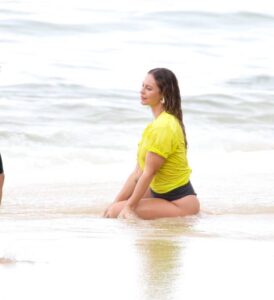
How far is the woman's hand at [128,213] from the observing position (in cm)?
802

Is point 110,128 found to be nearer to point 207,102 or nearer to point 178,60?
point 207,102

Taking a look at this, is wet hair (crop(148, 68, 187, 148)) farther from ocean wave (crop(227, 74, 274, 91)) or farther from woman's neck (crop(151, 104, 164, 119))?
Answer: ocean wave (crop(227, 74, 274, 91))

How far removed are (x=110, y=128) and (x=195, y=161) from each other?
3.28 m

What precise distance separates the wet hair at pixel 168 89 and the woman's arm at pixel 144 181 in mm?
353

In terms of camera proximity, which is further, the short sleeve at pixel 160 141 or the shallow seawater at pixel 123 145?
the short sleeve at pixel 160 141

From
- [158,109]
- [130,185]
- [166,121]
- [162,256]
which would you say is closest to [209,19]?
[130,185]

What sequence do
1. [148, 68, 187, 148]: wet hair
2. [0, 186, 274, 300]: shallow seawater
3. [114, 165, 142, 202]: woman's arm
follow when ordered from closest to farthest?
[0, 186, 274, 300]: shallow seawater
[148, 68, 187, 148]: wet hair
[114, 165, 142, 202]: woman's arm

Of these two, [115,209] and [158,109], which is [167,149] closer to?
[158,109]

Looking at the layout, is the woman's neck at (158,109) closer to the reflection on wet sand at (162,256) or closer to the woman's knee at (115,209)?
the woman's knee at (115,209)

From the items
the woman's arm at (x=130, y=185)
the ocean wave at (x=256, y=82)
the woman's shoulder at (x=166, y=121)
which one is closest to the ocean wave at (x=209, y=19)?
the ocean wave at (x=256, y=82)

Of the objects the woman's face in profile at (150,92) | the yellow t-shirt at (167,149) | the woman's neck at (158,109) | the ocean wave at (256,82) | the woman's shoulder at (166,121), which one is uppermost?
the woman's face in profile at (150,92)

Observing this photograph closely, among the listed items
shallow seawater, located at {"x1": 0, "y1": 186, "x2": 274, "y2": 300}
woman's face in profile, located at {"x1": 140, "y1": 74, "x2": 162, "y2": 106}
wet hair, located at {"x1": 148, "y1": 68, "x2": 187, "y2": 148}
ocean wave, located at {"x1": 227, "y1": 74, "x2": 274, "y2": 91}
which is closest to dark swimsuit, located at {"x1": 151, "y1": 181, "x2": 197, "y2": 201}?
shallow seawater, located at {"x1": 0, "y1": 186, "x2": 274, "y2": 300}

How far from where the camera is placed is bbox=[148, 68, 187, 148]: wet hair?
815 centimetres

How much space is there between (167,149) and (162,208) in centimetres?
43
